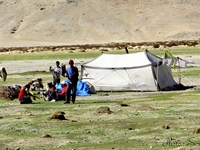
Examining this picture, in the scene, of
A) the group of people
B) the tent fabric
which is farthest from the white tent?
the group of people

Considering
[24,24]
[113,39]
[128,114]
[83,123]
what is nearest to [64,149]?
[83,123]

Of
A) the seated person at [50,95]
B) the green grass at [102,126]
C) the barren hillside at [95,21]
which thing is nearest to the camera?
the green grass at [102,126]

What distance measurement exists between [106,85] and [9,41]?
119340 mm

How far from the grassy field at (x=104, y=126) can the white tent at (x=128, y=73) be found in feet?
17.9

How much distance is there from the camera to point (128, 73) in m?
31.0

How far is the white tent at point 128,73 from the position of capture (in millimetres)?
30547

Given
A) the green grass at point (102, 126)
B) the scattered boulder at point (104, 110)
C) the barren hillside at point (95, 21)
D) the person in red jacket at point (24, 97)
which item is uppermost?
the barren hillside at point (95, 21)

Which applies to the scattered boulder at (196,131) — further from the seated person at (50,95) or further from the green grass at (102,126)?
the seated person at (50,95)

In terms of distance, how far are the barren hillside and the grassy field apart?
121556 mm

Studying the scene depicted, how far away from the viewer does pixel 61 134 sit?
53.2 ft

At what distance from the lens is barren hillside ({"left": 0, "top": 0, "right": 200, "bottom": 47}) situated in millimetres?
150375

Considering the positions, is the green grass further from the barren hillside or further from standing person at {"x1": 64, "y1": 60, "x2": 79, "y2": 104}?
the barren hillside

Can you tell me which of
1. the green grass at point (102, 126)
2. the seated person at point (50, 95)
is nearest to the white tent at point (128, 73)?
the seated person at point (50, 95)

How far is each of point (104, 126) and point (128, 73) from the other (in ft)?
45.4
